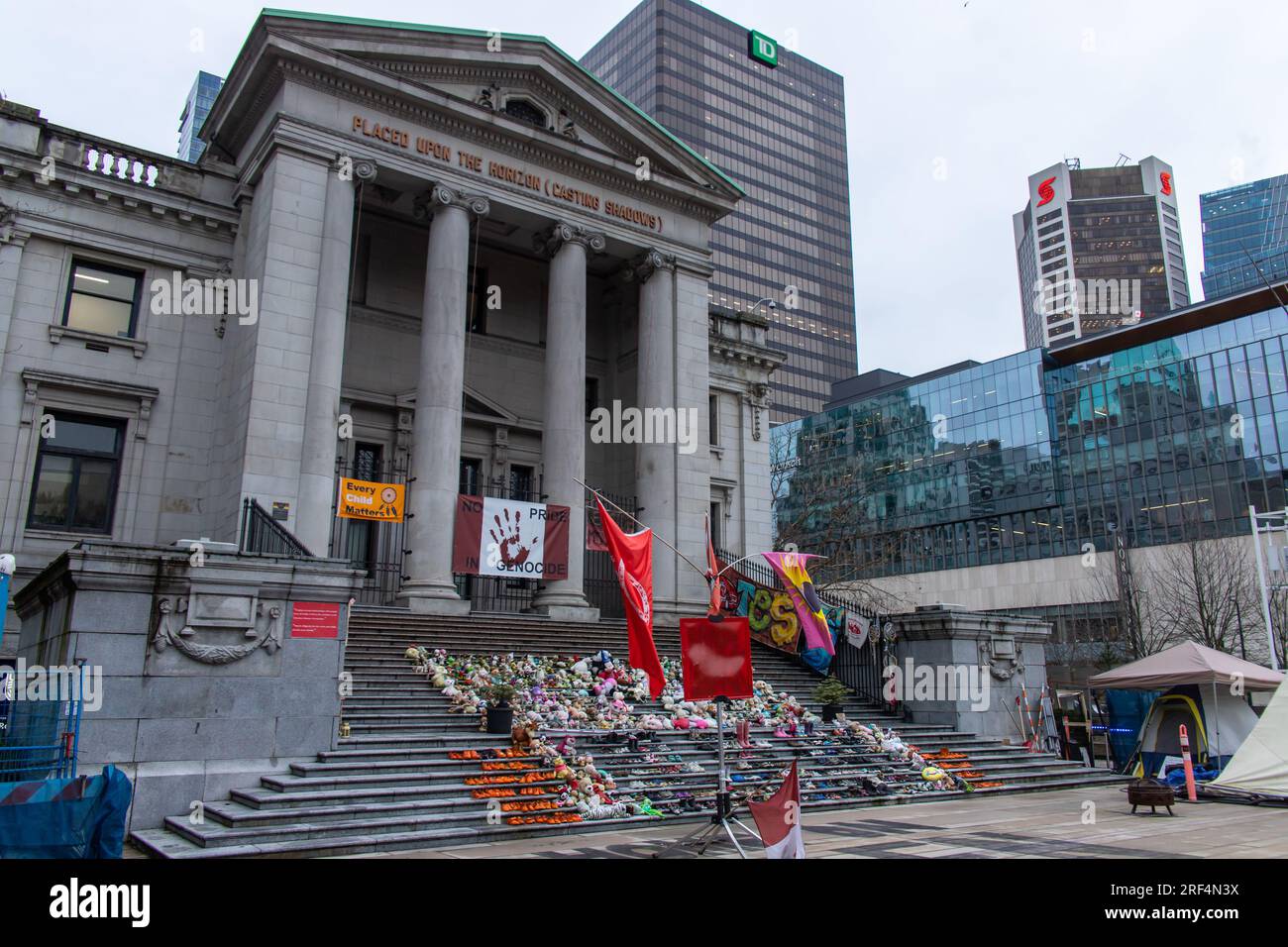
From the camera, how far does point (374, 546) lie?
92.1 feet

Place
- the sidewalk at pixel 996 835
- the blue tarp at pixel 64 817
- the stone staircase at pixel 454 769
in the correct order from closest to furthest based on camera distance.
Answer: the blue tarp at pixel 64 817 → the sidewalk at pixel 996 835 → the stone staircase at pixel 454 769

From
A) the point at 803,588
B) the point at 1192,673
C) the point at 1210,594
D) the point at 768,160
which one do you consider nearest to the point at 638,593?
the point at 803,588

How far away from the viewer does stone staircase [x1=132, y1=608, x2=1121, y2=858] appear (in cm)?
1229

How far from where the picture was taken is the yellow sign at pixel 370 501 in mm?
24516

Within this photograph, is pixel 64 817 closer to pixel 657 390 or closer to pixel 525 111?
pixel 657 390

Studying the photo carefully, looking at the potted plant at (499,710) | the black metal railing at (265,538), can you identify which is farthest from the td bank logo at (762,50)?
the potted plant at (499,710)

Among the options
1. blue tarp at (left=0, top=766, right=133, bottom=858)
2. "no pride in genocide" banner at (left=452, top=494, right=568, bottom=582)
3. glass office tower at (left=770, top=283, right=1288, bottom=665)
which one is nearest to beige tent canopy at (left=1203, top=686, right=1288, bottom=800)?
"no pride in genocide" banner at (left=452, top=494, right=568, bottom=582)

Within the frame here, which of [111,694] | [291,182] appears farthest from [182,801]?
[291,182]

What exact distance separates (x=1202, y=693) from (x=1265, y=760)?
387cm

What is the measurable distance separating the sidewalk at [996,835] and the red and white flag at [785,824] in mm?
1923

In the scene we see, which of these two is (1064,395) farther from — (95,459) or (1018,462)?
(95,459)

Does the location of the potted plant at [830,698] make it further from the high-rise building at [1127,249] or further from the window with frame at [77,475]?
the high-rise building at [1127,249]

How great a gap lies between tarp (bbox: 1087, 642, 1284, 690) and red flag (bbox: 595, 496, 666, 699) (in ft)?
51.8

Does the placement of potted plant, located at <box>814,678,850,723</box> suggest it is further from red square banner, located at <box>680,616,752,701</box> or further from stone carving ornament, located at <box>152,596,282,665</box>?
stone carving ornament, located at <box>152,596,282,665</box>
